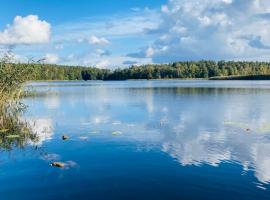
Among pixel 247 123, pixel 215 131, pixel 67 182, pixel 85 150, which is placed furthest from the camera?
pixel 247 123

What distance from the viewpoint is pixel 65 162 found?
62.1ft

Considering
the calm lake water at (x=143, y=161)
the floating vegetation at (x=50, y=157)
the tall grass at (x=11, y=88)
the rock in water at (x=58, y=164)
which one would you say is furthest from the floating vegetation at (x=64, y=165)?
the tall grass at (x=11, y=88)

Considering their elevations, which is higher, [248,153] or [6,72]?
[6,72]

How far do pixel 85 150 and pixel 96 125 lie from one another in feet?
32.0

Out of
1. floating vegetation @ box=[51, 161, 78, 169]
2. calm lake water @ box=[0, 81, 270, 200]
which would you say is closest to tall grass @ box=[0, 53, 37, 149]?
calm lake water @ box=[0, 81, 270, 200]

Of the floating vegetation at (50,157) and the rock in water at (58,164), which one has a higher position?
the rock in water at (58,164)

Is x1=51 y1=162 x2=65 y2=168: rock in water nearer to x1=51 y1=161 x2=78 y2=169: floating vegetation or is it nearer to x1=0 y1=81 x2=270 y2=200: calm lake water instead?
x1=51 y1=161 x2=78 y2=169: floating vegetation

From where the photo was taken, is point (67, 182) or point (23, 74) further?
point (23, 74)

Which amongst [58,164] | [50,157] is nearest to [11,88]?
[50,157]

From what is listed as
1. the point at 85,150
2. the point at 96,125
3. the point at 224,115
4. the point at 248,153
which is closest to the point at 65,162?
the point at 85,150

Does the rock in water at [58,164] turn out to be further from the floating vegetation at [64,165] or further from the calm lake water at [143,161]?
the calm lake water at [143,161]

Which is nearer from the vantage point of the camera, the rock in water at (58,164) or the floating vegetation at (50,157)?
the rock in water at (58,164)

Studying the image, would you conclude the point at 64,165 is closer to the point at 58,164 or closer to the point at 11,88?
the point at 58,164

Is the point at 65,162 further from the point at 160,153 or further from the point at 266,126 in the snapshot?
the point at 266,126
